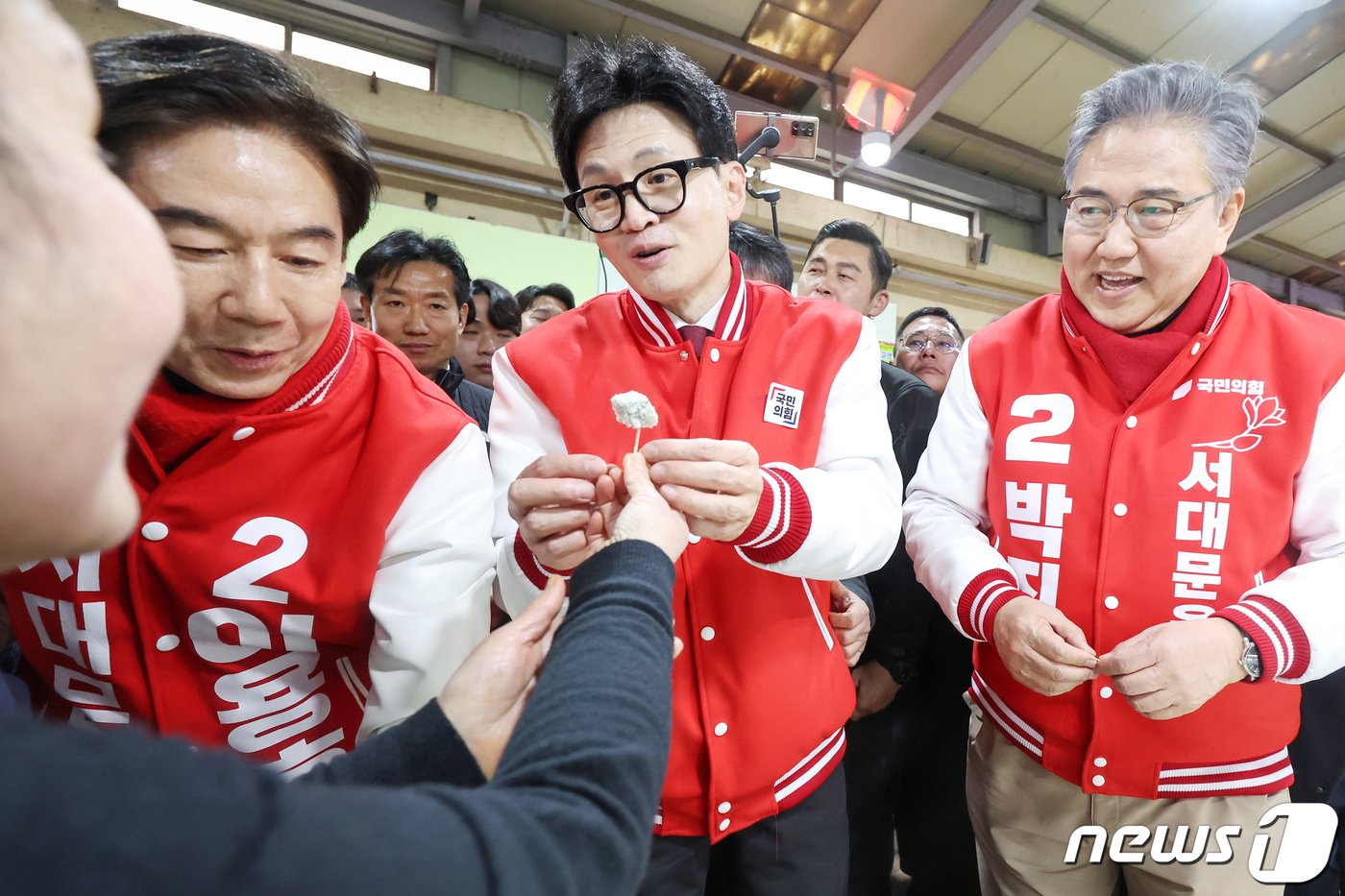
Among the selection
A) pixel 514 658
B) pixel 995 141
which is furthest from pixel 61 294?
pixel 995 141

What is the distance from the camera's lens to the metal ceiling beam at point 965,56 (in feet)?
15.7

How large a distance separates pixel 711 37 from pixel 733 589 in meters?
5.73

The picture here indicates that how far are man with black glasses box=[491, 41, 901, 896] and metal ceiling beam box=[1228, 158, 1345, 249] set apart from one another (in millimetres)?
8783

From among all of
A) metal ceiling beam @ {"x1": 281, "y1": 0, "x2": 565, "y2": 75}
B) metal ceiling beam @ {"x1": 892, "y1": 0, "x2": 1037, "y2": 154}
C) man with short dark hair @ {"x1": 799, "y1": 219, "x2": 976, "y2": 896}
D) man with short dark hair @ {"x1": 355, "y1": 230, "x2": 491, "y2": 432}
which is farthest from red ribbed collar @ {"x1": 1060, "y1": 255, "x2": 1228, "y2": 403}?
metal ceiling beam @ {"x1": 281, "y1": 0, "x2": 565, "y2": 75}

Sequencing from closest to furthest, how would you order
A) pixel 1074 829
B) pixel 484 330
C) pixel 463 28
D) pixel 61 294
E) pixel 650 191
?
1. pixel 61 294
2. pixel 650 191
3. pixel 1074 829
4. pixel 484 330
5. pixel 463 28

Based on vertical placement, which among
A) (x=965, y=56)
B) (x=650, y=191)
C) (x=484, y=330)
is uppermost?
(x=965, y=56)

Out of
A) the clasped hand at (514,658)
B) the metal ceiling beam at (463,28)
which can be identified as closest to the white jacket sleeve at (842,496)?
the clasped hand at (514,658)

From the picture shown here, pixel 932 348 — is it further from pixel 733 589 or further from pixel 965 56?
pixel 965 56

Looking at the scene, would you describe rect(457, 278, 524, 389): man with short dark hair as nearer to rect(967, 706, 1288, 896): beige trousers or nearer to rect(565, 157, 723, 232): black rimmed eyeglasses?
rect(565, 157, 723, 232): black rimmed eyeglasses

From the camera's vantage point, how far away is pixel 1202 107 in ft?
4.05

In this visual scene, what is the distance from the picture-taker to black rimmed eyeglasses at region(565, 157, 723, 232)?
3.85ft

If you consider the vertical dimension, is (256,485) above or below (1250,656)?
above

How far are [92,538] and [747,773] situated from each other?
0.97 meters

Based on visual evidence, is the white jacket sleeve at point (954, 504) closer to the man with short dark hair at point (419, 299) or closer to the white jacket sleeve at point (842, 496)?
the white jacket sleeve at point (842, 496)
